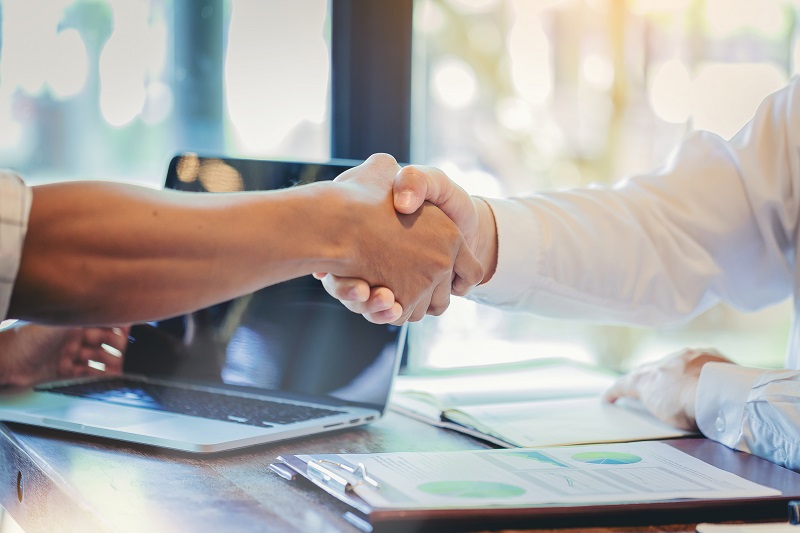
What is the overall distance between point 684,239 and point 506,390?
1.13 feet

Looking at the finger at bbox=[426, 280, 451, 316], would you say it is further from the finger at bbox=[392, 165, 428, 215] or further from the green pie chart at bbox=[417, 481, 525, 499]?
the green pie chart at bbox=[417, 481, 525, 499]

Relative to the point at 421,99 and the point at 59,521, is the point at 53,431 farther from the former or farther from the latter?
the point at 421,99

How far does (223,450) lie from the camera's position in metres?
0.86

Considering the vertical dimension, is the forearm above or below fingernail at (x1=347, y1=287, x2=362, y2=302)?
above

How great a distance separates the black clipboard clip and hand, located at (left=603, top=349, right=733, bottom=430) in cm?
46

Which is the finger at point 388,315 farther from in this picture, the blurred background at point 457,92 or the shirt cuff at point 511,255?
the blurred background at point 457,92

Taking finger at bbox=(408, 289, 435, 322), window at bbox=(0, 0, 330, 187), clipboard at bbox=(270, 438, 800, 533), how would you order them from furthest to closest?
window at bbox=(0, 0, 330, 187), finger at bbox=(408, 289, 435, 322), clipboard at bbox=(270, 438, 800, 533)

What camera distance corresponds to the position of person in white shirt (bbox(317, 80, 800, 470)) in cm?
112

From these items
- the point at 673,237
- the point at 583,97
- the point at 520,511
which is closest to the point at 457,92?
the point at 583,97

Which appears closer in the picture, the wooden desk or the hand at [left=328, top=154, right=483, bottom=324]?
the wooden desk

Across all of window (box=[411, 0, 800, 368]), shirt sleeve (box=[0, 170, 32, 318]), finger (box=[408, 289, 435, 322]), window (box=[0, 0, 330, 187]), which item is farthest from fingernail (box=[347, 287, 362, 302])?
window (box=[411, 0, 800, 368])

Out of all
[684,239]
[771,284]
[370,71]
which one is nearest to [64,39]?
[370,71]

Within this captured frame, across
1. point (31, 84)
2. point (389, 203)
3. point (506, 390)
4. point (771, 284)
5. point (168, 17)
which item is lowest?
point (506, 390)

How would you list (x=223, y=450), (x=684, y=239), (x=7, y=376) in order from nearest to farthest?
(x=223, y=450)
(x=7, y=376)
(x=684, y=239)
